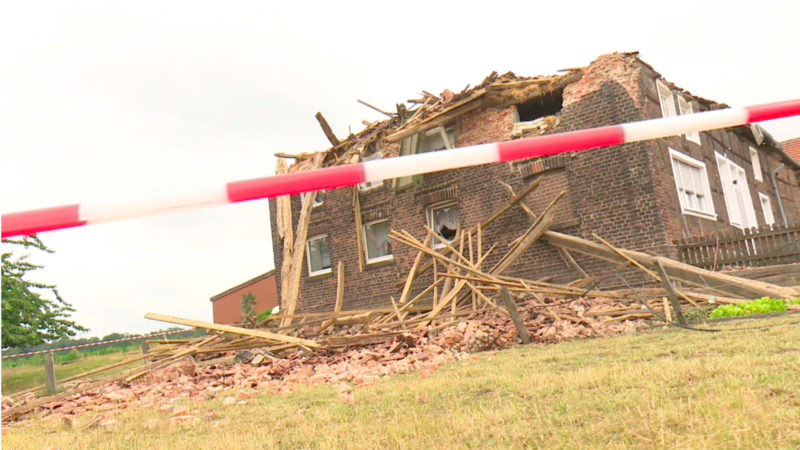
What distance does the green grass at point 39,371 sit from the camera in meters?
18.4

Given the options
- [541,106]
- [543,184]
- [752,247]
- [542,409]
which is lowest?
[542,409]

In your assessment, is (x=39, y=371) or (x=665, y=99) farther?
(x=39, y=371)

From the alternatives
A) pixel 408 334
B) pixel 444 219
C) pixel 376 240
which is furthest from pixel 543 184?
pixel 408 334

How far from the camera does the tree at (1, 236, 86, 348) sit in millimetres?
22016

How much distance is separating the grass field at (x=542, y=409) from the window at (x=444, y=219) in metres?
11.5

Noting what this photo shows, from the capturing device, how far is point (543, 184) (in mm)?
16156

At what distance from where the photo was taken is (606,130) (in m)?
3.56

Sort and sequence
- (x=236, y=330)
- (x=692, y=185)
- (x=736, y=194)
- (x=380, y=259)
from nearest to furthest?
(x=236, y=330) < (x=692, y=185) < (x=380, y=259) < (x=736, y=194)

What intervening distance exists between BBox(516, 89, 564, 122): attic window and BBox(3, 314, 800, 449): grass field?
10682 mm

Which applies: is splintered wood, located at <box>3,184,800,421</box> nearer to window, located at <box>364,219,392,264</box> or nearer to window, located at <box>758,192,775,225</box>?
window, located at <box>364,219,392,264</box>

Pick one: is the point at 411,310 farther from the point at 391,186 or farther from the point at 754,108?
the point at 754,108

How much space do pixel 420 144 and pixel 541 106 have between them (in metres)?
3.86

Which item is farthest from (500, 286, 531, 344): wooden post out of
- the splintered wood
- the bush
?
the bush

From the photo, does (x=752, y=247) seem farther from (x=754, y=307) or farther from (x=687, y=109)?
(x=687, y=109)
